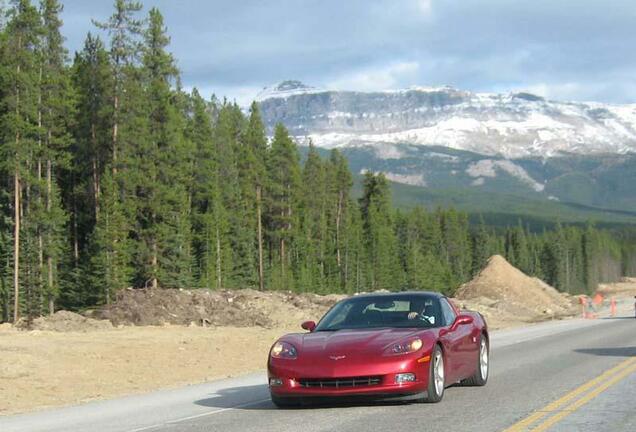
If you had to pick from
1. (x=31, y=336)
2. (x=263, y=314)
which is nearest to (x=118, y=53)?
(x=263, y=314)

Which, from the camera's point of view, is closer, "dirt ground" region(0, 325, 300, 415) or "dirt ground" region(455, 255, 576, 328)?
"dirt ground" region(0, 325, 300, 415)

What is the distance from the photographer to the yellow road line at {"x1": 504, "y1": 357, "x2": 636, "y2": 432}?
1001cm

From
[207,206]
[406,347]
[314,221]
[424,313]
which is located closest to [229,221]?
[207,206]

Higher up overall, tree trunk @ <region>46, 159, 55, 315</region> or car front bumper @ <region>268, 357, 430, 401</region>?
tree trunk @ <region>46, 159, 55, 315</region>

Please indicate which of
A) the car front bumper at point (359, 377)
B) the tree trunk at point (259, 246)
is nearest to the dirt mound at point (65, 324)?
the car front bumper at point (359, 377)

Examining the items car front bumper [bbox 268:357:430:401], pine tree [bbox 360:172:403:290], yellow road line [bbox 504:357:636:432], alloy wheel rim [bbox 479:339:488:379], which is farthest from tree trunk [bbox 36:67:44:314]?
pine tree [bbox 360:172:403:290]

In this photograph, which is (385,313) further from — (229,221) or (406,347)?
(229,221)

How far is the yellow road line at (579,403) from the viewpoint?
9.98 meters

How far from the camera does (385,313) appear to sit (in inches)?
509

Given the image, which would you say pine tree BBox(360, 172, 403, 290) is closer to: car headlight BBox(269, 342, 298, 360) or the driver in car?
the driver in car

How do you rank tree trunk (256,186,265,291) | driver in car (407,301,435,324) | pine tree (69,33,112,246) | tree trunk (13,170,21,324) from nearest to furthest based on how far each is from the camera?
driver in car (407,301,435,324), tree trunk (13,170,21,324), pine tree (69,33,112,246), tree trunk (256,186,265,291)

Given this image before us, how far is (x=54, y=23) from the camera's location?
5588 cm

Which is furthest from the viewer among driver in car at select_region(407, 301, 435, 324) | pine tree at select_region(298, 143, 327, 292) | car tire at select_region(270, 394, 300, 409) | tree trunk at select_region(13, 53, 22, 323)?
pine tree at select_region(298, 143, 327, 292)

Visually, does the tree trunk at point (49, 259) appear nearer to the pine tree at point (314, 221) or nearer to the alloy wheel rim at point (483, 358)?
the alloy wheel rim at point (483, 358)
